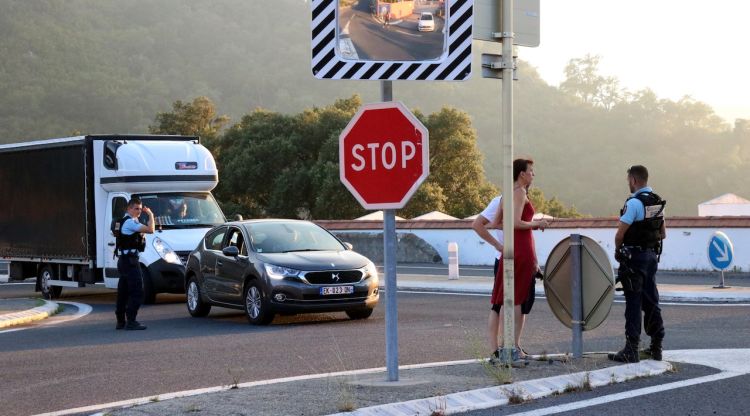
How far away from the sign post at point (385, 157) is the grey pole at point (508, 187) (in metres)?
1.32

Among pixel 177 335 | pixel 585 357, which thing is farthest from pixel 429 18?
pixel 177 335

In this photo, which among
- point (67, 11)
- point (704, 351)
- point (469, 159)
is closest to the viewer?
point (704, 351)

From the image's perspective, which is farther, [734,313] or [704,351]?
[734,313]

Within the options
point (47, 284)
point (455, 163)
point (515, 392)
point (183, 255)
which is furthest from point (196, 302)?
point (455, 163)

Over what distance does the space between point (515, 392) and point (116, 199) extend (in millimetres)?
15391

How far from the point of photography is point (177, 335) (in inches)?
636

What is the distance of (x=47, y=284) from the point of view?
2544cm

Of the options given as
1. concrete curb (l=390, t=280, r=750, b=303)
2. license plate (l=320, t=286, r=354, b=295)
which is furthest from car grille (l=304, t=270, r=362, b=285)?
concrete curb (l=390, t=280, r=750, b=303)

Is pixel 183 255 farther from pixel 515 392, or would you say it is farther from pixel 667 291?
pixel 515 392

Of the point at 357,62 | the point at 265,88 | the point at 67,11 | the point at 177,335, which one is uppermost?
the point at 67,11

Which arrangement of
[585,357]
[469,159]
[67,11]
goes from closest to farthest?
1. [585,357]
2. [469,159]
3. [67,11]

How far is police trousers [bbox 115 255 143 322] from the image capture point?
17.1m

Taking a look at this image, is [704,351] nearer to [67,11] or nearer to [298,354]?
[298,354]

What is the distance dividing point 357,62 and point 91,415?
338 cm
